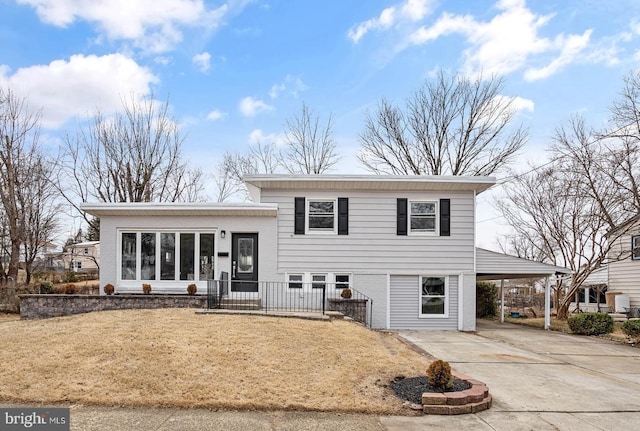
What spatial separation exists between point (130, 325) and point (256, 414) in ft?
16.0

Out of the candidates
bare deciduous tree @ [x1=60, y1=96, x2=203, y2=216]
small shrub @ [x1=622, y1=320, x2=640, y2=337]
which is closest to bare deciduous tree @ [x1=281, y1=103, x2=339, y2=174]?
bare deciduous tree @ [x1=60, y1=96, x2=203, y2=216]

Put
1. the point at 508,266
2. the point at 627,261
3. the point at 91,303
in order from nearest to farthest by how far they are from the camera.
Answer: the point at 91,303 → the point at 508,266 → the point at 627,261

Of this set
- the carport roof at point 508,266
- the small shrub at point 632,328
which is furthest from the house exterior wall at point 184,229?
the small shrub at point 632,328

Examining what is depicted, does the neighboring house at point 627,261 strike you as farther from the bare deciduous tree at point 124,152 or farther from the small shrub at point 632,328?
the bare deciduous tree at point 124,152

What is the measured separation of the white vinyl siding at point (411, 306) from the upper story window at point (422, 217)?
1.53m

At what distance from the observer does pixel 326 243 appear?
1438cm

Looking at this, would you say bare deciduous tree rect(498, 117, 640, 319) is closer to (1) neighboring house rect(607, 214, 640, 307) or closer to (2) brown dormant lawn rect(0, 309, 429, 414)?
(1) neighboring house rect(607, 214, 640, 307)

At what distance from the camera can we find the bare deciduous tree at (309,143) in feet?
85.2

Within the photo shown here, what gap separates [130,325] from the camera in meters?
9.43

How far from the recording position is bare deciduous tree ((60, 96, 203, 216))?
23047 millimetres

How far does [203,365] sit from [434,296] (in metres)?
9.27

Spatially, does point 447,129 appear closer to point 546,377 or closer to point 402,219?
point 402,219

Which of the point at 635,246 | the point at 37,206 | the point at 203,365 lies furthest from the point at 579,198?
the point at 37,206

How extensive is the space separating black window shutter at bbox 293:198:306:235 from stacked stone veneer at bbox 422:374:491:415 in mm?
8674
